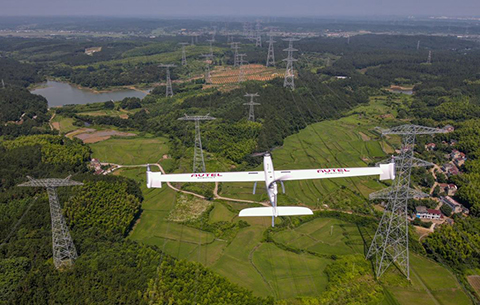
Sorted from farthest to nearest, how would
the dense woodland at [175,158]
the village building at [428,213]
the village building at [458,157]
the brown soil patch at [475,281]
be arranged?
the village building at [458,157] → the village building at [428,213] → the brown soil patch at [475,281] → the dense woodland at [175,158]

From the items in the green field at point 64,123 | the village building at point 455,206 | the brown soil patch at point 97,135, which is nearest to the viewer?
the village building at point 455,206

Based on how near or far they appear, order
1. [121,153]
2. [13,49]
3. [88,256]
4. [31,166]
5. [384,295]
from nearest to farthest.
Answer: [384,295], [88,256], [31,166], [121,153], [13,49]

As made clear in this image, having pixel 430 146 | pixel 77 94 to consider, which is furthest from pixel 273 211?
pixel 77 94

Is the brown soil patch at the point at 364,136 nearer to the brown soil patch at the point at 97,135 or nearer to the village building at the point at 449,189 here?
the village building at the point at 449,189

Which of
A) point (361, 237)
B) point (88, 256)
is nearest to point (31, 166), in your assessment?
point (88, 256)

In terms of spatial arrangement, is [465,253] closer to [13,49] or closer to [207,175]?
[207,175]

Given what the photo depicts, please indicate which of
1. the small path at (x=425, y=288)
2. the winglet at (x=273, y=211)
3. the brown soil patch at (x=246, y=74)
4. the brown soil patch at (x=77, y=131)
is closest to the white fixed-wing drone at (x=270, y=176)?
Result: the winglet at (x=273, y=211)
